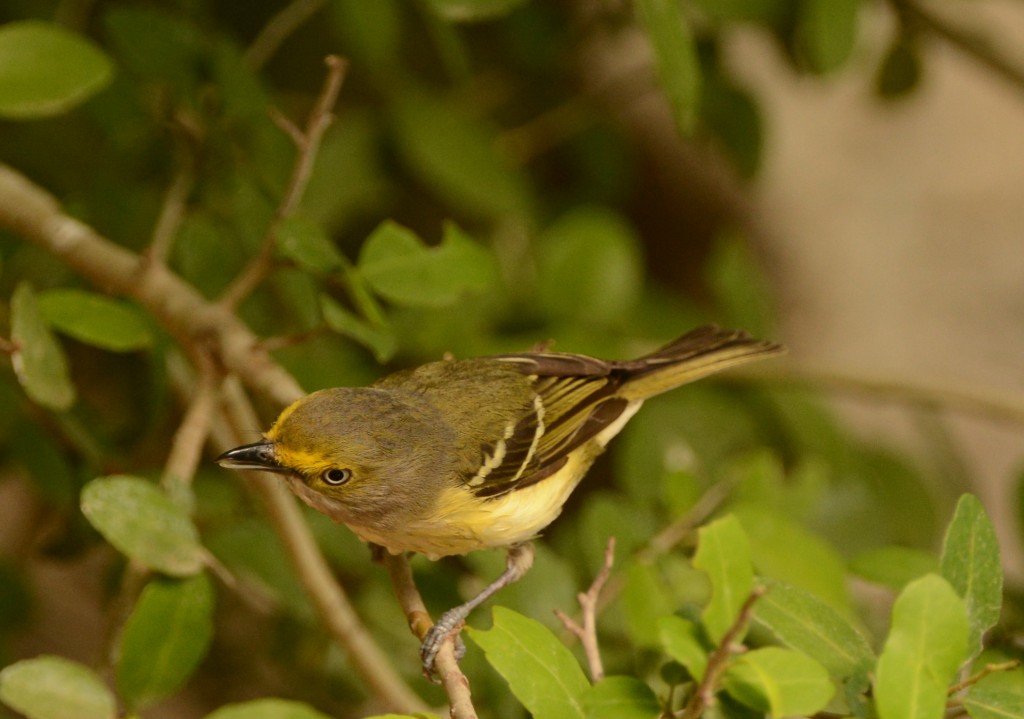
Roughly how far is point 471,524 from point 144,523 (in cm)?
62

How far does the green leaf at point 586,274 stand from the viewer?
3.28 meters

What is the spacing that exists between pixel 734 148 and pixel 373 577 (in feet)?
6.42

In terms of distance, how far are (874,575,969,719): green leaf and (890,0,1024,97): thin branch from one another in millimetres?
2712

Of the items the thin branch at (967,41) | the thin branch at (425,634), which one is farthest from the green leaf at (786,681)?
the thin branch at (967,41)

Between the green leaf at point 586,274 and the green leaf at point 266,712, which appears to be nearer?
the green leaf at point 266,712

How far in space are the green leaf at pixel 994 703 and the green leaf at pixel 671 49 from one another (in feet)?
3.94

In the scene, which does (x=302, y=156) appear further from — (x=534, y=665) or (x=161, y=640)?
(x=534, y=665)

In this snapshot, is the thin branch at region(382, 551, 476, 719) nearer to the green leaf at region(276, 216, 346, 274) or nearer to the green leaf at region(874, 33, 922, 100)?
the green leaf at region(276, 216, 346, 274)

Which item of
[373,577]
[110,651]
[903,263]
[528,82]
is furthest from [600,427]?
[903,263]

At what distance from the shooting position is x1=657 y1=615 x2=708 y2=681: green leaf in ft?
4.75

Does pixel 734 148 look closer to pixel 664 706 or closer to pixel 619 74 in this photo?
pixel 619 74

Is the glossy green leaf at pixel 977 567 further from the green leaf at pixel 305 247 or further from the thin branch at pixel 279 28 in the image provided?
the thin branch at pixel 279 28

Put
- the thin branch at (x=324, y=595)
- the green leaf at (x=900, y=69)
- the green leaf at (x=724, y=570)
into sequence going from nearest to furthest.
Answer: the green leaf at (x=724, y=570)
the thin branch at (x=324, y=595)
the green leaf at (x=900, y=69)

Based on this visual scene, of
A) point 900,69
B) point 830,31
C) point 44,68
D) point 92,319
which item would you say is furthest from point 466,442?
point 900,69
